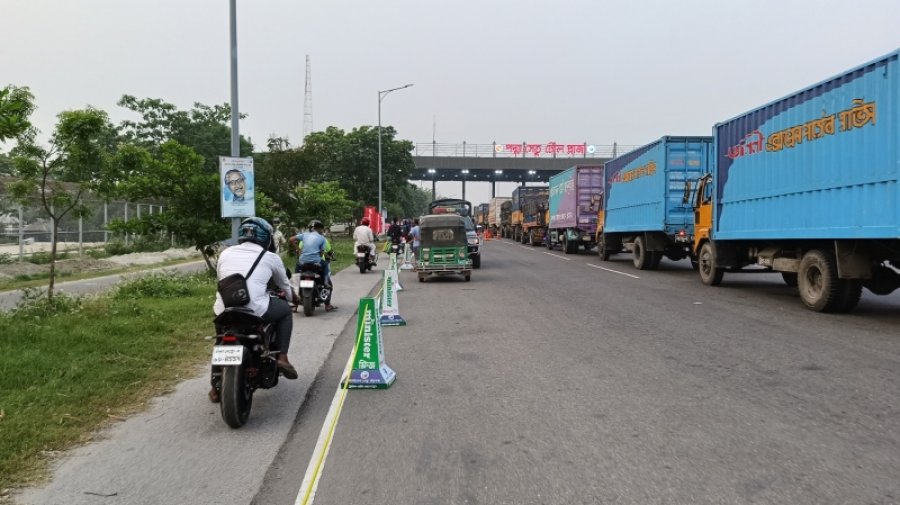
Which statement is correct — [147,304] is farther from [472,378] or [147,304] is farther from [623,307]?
[623,307]

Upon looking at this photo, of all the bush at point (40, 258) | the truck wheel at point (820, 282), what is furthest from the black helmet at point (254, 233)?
the bush at point (40, 258)

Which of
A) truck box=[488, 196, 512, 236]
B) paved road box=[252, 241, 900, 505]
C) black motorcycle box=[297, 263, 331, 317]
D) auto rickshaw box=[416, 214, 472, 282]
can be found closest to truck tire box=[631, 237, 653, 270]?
auto rickshaw box=[416, 214, 472, 282]

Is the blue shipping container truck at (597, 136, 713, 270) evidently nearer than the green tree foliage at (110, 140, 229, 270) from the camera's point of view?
No

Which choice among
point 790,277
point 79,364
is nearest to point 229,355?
point 79,364

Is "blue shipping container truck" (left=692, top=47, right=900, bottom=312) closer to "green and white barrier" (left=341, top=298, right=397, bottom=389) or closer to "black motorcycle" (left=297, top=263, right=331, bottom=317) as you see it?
"green and white barrier" (left=341, top=298, right=397, bottom=389)

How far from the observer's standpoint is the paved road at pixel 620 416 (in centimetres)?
381

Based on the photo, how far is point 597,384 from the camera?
6082mm

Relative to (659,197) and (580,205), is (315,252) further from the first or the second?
(580,205)

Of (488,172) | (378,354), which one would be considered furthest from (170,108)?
(378,354)

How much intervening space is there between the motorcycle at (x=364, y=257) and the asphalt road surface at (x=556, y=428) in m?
10.4

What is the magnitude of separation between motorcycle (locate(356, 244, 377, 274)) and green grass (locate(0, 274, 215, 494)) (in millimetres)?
8079

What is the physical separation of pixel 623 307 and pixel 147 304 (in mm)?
8002

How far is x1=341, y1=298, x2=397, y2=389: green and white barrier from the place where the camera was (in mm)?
6125

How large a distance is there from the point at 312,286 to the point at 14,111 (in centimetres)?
488
